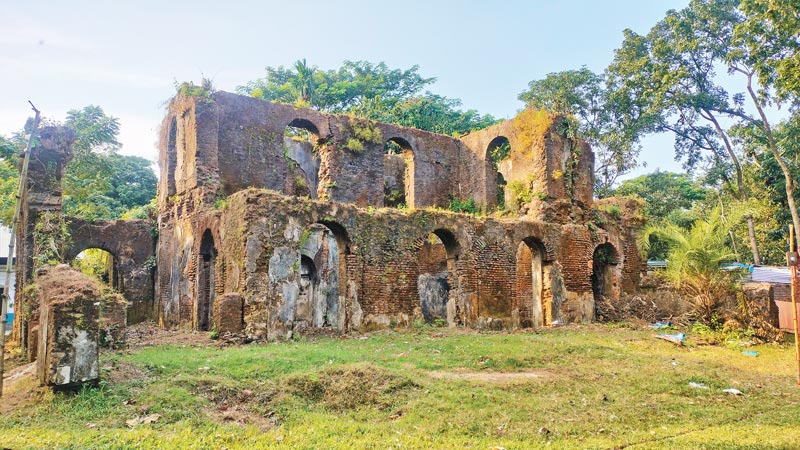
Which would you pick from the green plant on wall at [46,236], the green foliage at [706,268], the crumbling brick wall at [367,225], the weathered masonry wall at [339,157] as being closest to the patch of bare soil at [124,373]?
the crumbling brick wall at [367,225]

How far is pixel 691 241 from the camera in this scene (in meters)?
15.4

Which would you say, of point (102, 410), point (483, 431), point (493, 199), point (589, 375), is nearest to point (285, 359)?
point (102, 410)

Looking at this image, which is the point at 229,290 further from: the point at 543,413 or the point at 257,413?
the point at 543,413

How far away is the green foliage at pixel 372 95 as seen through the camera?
3036 cm

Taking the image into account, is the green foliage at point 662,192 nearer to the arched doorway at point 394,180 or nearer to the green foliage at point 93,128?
the arched doorway at point 394,180

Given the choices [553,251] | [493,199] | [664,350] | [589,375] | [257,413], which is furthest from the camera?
[493,199]

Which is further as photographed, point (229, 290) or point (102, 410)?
point (229, 290)

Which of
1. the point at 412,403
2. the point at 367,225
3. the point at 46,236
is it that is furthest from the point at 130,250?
the point at 412,403

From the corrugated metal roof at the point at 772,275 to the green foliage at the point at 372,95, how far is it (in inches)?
594

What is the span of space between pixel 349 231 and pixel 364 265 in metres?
0.90

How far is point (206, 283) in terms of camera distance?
51.5 ft

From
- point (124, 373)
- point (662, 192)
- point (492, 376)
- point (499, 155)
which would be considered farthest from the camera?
point (662, 192)

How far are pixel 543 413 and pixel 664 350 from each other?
22.6 ft

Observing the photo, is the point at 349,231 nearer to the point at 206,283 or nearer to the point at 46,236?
the point at 206,283
